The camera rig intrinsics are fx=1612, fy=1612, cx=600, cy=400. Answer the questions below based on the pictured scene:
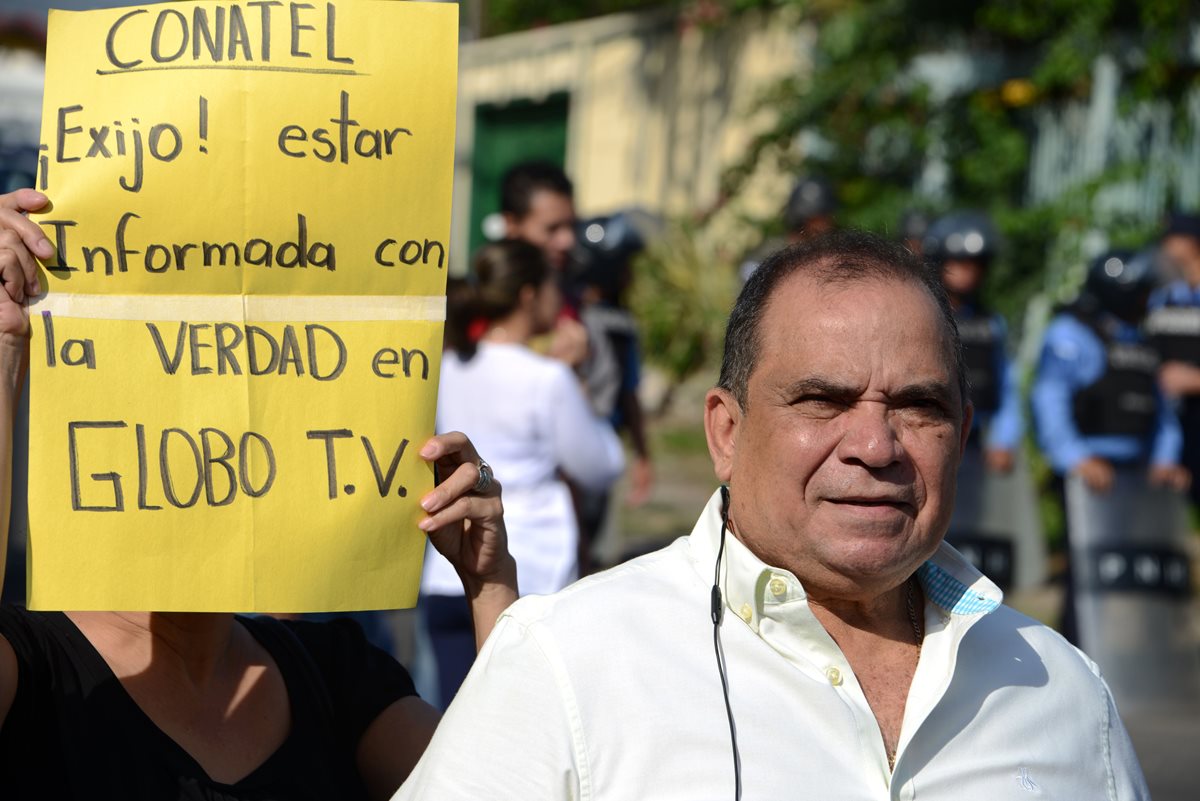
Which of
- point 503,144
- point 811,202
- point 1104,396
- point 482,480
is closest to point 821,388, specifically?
point 482,480

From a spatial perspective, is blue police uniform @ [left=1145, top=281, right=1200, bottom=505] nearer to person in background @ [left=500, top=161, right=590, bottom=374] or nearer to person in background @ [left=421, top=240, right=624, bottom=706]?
person in background @ [left=500, top=161, right=590, bottom=374]

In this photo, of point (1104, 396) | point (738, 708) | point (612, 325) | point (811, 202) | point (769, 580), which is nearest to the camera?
point (738, 708)

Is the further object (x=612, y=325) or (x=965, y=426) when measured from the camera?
(x=612, y=325)

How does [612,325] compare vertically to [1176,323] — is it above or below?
below

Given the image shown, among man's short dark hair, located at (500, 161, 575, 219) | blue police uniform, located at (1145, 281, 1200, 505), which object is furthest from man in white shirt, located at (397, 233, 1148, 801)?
blue police uniform, located at (1145, 281, 1200, 505)

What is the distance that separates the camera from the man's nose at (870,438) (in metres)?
2.26

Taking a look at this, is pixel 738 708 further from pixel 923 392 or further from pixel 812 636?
pixel 923 392

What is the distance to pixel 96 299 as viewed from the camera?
2344 millimetres

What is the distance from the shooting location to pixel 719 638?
2.23 metres

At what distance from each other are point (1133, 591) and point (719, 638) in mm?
5697

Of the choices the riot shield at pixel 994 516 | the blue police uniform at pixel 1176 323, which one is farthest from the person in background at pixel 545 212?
the blue police uniform at pixel 1176 323

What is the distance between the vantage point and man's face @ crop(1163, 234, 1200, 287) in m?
7.83

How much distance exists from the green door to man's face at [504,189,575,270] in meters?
10.5

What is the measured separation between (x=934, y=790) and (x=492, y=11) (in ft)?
59.3
